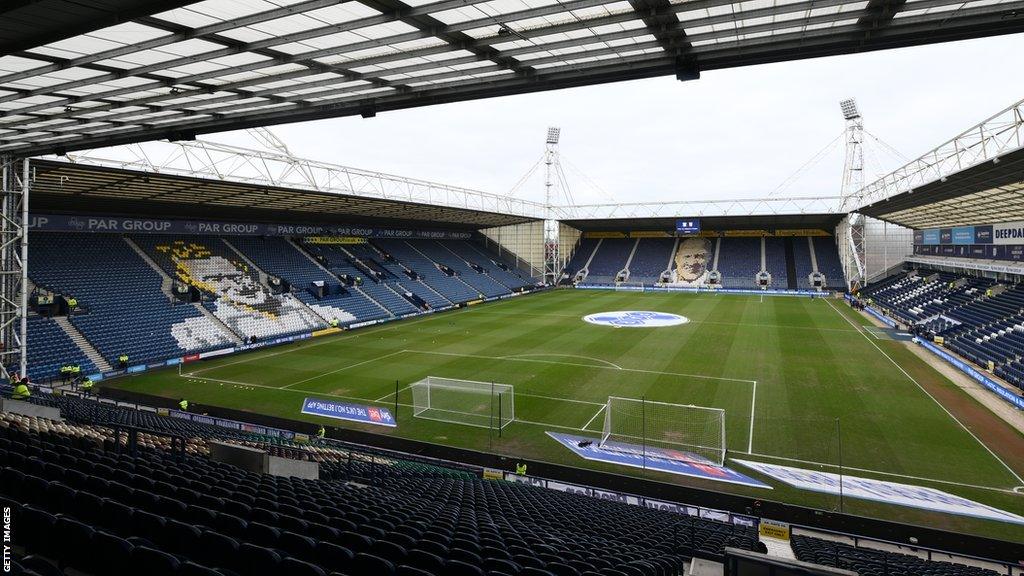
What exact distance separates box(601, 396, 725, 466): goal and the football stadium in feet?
0.51

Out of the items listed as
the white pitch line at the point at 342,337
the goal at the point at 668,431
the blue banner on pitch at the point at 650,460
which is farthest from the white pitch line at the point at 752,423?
the white pitch line at the point at 342,337

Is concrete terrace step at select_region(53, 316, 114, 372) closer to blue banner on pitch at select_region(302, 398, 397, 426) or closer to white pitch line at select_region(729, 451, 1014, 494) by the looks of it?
blue banner on pitch at select_region(302, 398, 397, 426)

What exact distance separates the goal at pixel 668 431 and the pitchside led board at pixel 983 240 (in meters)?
22.0

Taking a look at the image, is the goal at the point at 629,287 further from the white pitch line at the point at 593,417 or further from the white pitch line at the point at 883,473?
the white pitch line at the point at 883,473

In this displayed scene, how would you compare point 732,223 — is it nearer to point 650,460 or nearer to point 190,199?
point 650,460

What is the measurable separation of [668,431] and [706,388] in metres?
5.77

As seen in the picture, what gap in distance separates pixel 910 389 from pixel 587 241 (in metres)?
59.6

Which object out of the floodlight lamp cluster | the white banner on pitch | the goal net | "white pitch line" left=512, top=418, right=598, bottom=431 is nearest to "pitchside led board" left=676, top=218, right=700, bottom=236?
the floodlight lamp cluster

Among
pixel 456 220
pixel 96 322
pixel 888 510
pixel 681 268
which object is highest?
pixel 456 220

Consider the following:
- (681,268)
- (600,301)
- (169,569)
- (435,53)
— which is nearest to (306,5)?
(435,53)

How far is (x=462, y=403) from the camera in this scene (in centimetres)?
2125

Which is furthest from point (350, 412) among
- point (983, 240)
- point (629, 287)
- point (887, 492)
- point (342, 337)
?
point (629, 287)

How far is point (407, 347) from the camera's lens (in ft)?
108

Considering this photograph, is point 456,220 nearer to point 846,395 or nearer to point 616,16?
point 846,395
